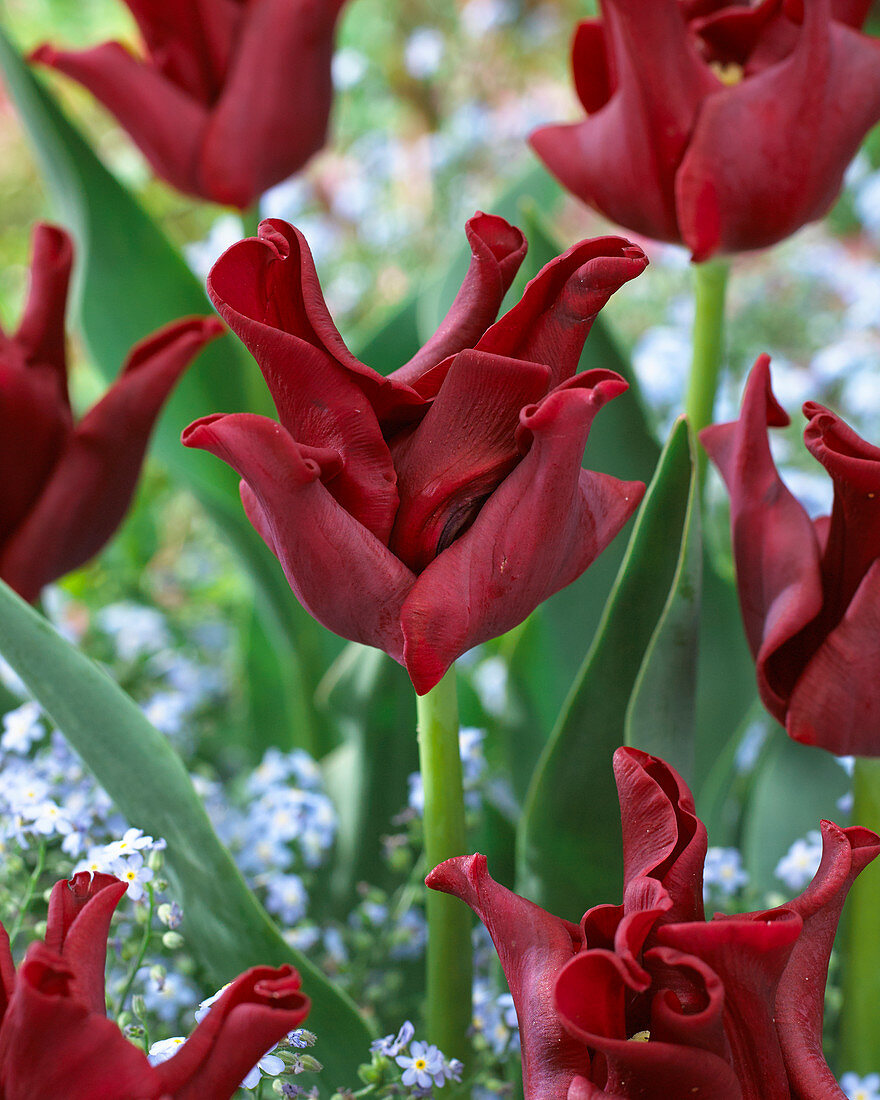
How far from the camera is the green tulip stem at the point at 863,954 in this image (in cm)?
37

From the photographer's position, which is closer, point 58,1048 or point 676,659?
point 58,1048

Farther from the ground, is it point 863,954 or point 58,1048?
point 58,1048

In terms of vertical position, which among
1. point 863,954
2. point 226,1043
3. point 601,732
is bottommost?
point 863,954

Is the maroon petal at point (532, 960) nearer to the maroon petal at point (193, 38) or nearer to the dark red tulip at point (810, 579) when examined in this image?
the dark red tulip at point (810, 579)

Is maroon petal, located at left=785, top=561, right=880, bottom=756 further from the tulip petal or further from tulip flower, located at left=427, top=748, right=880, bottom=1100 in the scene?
the tulip petal

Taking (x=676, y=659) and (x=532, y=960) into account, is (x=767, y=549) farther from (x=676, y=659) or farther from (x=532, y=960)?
(x=532, y=960)

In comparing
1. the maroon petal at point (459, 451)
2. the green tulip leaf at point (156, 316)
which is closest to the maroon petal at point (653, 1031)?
the maroon petal at point (459, 451)

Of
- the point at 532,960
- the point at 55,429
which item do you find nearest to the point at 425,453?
the point at 532,960

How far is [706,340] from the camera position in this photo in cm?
46

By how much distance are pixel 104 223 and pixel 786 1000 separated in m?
0.53

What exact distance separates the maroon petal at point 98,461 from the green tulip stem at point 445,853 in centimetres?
18

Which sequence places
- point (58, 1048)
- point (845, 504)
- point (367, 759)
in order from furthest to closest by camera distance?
point (367, 759) < point (845, 504) < point (58, 1048)

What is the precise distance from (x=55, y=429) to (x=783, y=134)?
11.5 inches

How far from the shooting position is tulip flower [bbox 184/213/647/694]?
249 millimetres
